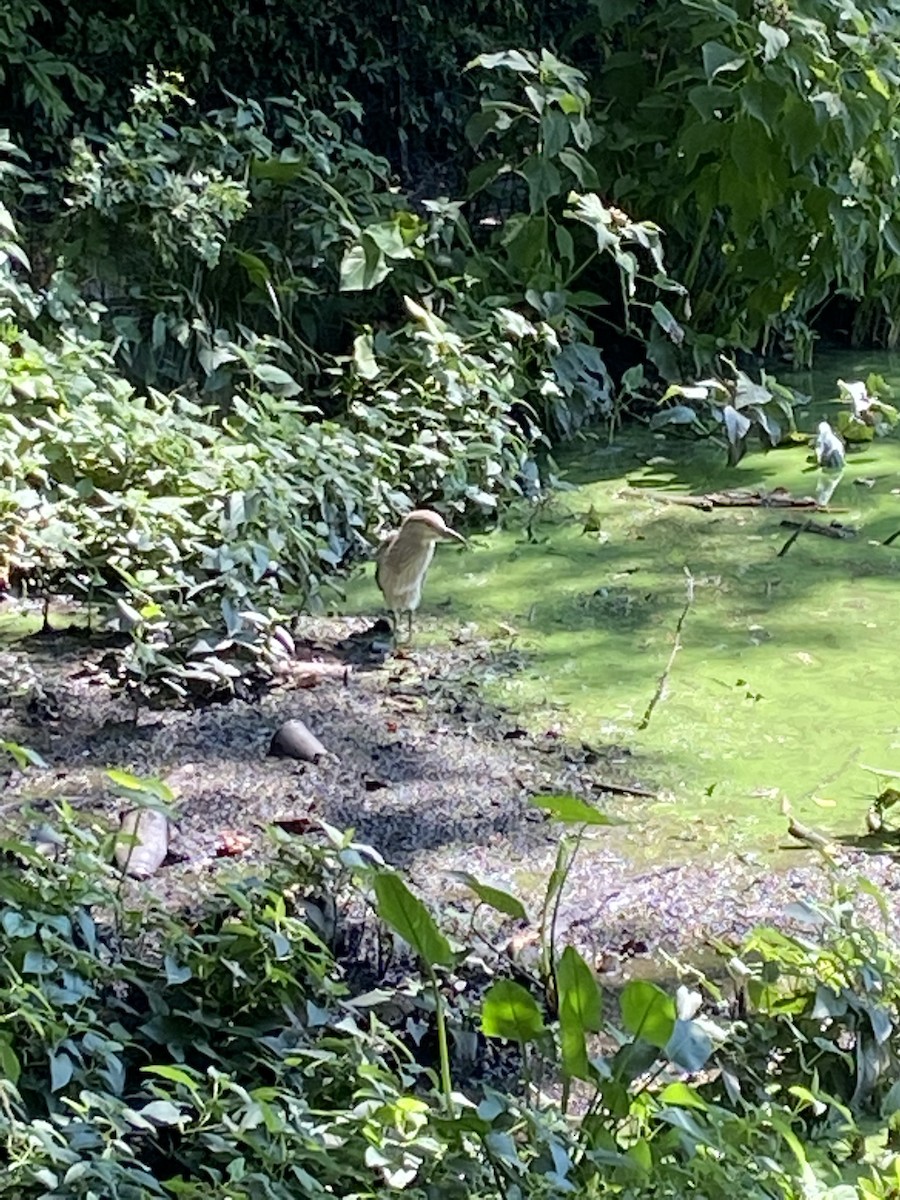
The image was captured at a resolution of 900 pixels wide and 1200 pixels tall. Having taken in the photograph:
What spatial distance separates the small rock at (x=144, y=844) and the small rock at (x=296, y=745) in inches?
16.5

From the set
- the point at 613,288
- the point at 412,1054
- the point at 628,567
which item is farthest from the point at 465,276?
the point at 412,1054

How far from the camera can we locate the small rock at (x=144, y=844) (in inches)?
114

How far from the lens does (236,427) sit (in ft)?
15.4

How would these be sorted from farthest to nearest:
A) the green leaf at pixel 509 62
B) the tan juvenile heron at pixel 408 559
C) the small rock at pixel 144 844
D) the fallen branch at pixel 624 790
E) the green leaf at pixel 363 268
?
the green leaf at pixel 509 62, the green leaf at pixel 363 268, the tan juvenile heron at pixel 408 559, the fallen branch at pixel 624 790, the small rock at pixel 144 844

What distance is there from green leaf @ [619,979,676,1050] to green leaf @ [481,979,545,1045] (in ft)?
0.39

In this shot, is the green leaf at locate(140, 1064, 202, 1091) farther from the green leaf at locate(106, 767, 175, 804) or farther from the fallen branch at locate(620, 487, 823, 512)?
the fallen branch at locate(620, 487, 823, 512)

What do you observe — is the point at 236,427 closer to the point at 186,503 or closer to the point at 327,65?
the point at 186,503

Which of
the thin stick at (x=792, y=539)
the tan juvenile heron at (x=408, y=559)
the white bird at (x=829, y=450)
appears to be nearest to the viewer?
the tan juvenile heron at (x=408, y=559)

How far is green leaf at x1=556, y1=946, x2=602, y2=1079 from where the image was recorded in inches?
80.0

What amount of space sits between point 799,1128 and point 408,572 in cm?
206

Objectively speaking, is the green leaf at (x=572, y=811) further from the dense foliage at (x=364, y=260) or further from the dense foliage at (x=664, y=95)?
the dense foliage at (x=664, y=95)

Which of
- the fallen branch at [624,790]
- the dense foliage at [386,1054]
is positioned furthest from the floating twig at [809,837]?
the dense foliage at [386,1054]

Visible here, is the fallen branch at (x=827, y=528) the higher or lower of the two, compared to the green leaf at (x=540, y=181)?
lower

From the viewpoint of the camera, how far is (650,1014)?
2049 millimetres
